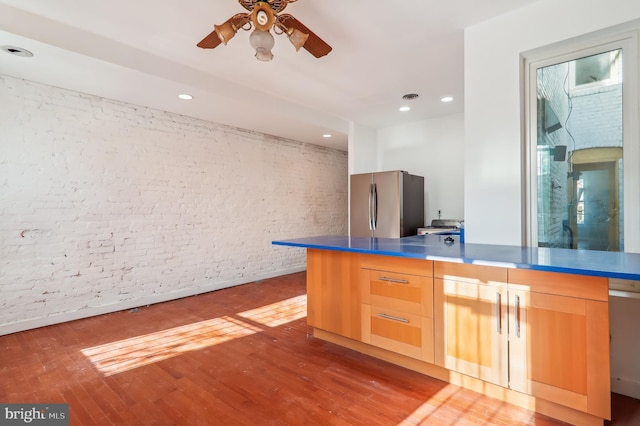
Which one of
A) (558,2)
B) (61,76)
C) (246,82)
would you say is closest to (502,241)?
A: (558,2)

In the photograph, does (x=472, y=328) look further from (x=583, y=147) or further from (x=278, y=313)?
(x=278, y=313)

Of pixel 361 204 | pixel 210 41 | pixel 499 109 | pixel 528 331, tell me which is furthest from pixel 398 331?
pixel 361 204

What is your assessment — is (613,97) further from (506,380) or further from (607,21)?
(506,380)

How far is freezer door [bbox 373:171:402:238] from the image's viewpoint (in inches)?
187

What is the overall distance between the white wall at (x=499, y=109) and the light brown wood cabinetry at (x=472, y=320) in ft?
2.57

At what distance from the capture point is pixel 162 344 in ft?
9.73

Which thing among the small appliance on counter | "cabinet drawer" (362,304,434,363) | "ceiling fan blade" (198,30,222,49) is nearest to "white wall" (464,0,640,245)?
"cabinet drawer" (362,304,434,363)

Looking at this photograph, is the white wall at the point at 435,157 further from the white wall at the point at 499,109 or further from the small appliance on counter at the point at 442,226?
the white wall at the point at 499,109

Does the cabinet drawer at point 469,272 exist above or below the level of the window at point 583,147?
below

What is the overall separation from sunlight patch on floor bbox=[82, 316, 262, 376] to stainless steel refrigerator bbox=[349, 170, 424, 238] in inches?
97.2

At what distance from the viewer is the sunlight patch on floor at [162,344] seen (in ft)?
8.52

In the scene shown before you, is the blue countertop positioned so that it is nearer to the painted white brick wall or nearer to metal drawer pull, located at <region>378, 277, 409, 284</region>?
metal drawer pull, located at <region>378, 277, 409, 284</region>

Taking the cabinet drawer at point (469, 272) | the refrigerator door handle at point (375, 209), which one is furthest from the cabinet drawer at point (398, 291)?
the refrigerator door handle at point (375, 209)

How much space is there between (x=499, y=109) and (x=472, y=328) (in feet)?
5.81
